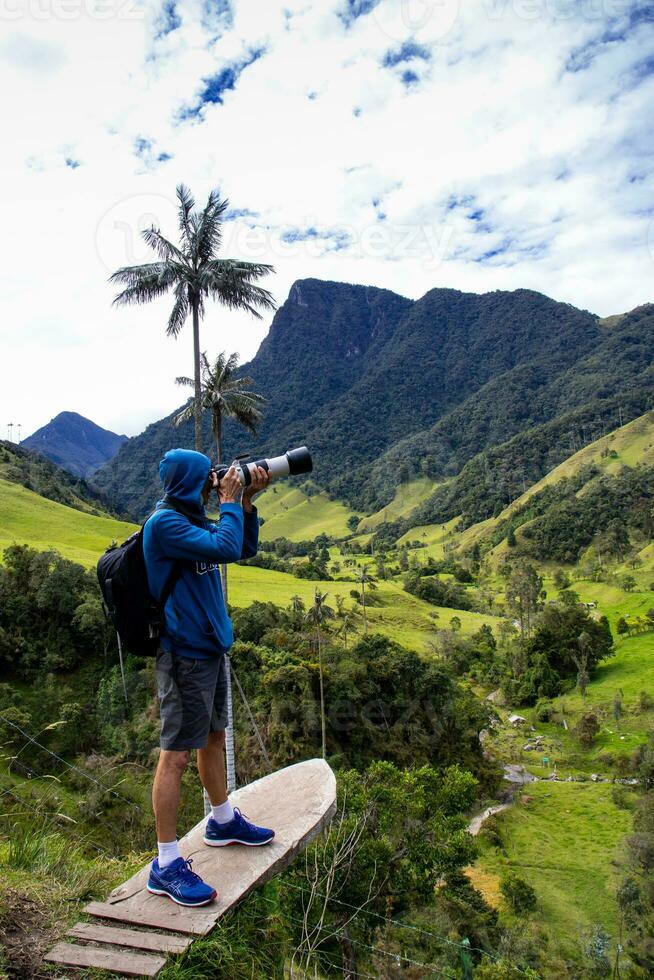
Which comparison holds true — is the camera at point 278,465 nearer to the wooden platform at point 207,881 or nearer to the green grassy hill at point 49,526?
the wooden platform at point 207,881

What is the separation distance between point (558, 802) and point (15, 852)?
123 ft

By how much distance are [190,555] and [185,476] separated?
464 mm

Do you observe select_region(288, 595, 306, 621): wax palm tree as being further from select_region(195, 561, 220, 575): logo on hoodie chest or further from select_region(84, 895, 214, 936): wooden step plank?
select_region(84, 895, 214, 936): wooden step plank

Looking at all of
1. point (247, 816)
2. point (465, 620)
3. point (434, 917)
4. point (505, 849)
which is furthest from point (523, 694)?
point (247, 816)

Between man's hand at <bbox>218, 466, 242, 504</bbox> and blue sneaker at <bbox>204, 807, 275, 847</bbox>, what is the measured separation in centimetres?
179

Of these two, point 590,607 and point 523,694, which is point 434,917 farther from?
point 590,607

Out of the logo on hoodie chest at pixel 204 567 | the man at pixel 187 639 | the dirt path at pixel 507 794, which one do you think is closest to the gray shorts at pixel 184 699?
the man at pixel 187 639

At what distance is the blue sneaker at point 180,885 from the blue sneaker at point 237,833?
1.31 ft

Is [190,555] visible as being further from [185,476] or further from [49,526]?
[49,526]

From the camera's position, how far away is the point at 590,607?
71500 mm

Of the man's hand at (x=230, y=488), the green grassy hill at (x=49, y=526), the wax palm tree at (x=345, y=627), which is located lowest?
the wax palm tree at (x=345, y=627)

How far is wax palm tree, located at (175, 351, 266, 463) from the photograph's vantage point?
14812mm

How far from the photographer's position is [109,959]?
245cm

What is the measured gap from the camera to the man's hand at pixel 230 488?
3.35 m
